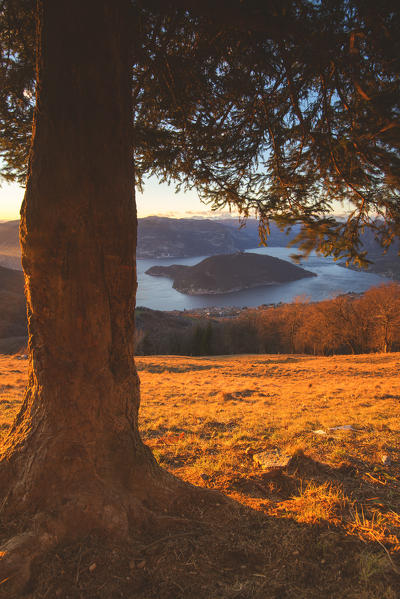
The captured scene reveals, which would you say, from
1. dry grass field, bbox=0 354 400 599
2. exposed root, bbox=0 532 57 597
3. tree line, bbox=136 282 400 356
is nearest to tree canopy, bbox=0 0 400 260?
dry grass field, bbox=0 354 400 599

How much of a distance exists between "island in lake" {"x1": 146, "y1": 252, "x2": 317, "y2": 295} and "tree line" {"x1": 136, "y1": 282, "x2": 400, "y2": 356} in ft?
211

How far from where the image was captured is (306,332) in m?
35.0

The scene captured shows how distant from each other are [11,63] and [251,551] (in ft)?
16.1

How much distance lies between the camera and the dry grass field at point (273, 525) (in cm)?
170

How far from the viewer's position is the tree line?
30266mm

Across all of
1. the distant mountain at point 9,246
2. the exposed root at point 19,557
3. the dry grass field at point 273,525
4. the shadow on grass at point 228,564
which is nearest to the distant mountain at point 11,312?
the dry grass field at point 273,525

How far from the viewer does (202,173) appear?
4023 millimetres

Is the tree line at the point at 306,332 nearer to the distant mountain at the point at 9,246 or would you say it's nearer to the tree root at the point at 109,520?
the tree root at the point at 109,520

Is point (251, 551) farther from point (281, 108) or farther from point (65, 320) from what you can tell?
point (281, 108)

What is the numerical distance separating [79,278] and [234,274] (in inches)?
5160

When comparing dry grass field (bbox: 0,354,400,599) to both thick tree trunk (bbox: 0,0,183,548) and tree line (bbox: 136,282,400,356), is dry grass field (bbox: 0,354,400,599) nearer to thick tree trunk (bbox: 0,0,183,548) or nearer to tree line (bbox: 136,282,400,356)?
thick tree trunk (bbox: 0,0,183,548)

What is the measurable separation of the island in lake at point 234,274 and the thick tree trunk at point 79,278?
387 ft

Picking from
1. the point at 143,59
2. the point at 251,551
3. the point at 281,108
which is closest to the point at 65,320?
the point at 251,551

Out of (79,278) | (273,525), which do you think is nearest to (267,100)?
(79,278)
